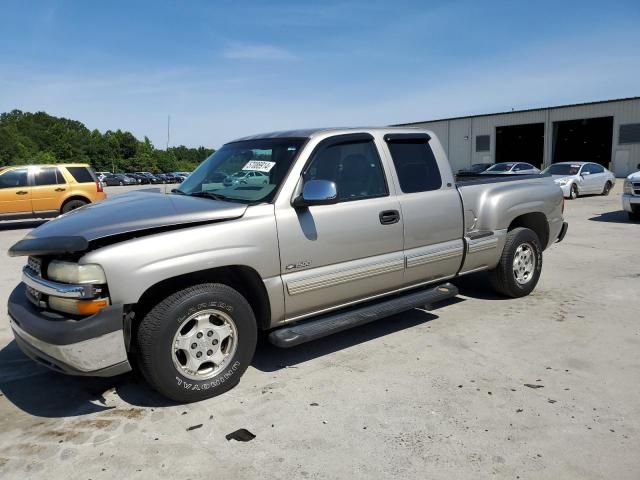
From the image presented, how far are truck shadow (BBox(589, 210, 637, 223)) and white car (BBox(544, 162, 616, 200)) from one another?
485cm

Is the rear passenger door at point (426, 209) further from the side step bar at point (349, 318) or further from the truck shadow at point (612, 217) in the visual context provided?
the truck shadow at point (612, 217)

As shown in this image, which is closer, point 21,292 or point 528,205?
point 21,292

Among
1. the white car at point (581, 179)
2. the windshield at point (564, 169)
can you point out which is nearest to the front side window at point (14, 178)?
the white car at point (581, 179)

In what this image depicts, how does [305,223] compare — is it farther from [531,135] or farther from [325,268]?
[531,135]

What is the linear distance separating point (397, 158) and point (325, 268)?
1.34 meters

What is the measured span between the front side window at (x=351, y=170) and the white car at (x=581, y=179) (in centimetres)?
1675

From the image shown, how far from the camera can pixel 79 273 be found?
10.0 ft

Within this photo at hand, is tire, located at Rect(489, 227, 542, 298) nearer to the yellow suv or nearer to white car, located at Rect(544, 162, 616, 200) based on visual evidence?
the yellow suv

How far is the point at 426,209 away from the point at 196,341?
239 centimetres

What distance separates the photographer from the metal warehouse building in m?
38.2

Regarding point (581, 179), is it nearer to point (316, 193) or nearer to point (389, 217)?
point (389, 217)

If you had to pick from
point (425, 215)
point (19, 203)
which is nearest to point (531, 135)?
point (19, 203)

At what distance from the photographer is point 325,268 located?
3.97 meters

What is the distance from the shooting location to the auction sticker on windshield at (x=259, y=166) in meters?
4.09
